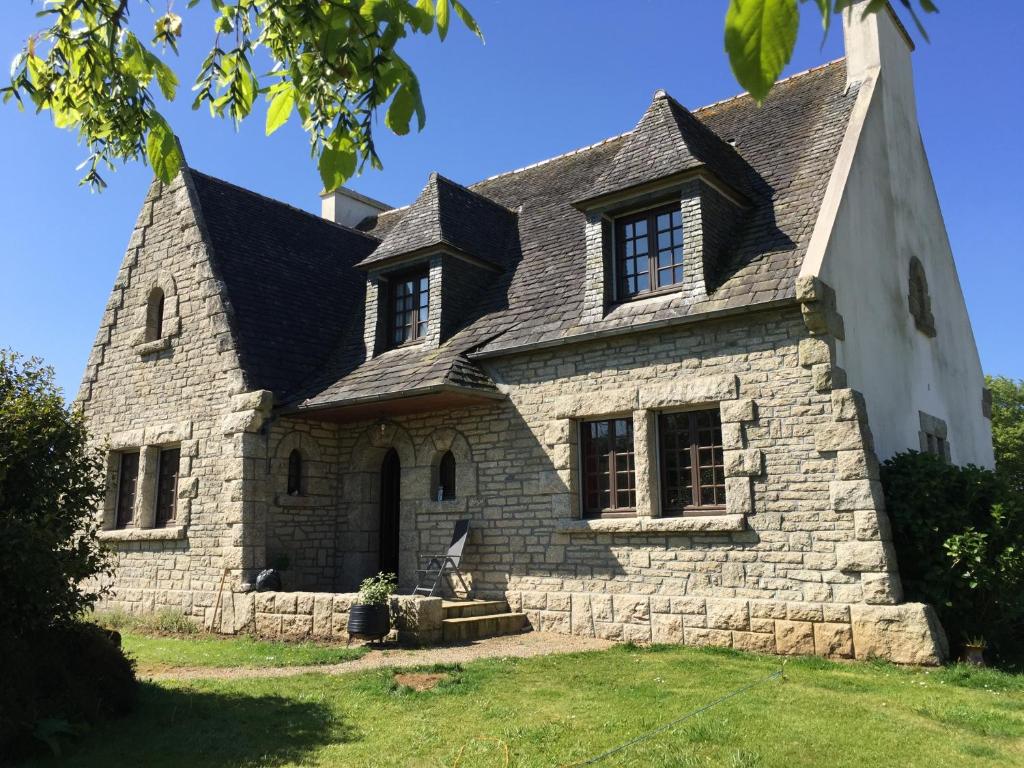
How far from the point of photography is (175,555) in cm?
1316

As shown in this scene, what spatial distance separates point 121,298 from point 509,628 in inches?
394

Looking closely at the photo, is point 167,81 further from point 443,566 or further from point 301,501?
point 301,501

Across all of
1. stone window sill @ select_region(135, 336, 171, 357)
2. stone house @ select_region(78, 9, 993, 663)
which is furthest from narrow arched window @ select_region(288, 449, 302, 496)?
stone window sill @ select_region(135, 336, 171, 357)

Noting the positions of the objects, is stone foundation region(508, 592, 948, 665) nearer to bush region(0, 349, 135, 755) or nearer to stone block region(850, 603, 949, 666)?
stone block region(850, 603, 949, 666)

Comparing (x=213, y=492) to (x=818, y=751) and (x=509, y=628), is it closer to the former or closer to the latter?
(x=509, y=628)

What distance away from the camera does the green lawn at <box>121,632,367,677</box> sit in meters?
9.22

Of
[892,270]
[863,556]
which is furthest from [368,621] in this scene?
[892,270]

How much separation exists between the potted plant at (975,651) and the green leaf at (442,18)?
8609mm

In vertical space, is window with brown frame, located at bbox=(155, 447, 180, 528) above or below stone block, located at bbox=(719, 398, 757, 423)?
below

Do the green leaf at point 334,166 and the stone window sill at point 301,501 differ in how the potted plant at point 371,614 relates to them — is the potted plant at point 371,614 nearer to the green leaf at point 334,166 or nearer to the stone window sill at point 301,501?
the stone window sill at point 301,501

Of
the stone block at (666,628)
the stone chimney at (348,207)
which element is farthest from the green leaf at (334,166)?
the stone chimney at (348,207)

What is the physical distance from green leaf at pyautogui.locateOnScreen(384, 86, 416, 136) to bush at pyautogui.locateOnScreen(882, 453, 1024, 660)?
826cm

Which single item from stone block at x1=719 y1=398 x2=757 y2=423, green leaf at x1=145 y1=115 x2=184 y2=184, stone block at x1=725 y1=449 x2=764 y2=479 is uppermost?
stone block at x1=719 y1=398 x2=757 y2=423

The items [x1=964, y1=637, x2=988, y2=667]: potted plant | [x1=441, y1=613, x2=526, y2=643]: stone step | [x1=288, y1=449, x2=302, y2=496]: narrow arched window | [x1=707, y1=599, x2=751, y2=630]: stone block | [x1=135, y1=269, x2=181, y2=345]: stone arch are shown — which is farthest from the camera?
[x1=135, y1=269, x2=181, y2=345]: stone arch
